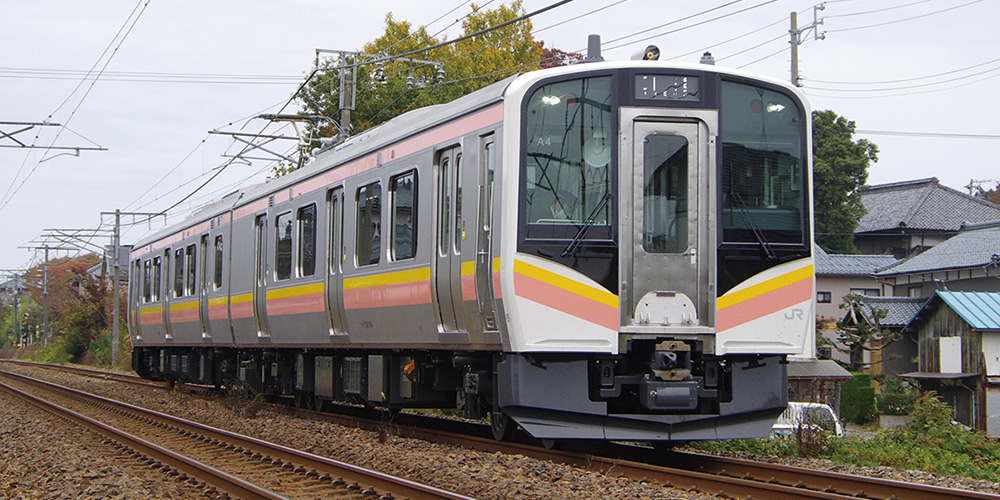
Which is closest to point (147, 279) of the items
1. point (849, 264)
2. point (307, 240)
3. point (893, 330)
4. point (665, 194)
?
point (307, 240)

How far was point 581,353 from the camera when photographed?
870cm

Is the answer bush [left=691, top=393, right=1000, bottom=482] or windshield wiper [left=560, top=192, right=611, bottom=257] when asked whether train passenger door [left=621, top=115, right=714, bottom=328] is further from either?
bush [left=691, top=393, right=1000, bottom=482]

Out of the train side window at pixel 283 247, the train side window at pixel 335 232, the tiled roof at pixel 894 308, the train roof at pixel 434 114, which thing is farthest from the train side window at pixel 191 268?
the tiled roof at pixel 894 308

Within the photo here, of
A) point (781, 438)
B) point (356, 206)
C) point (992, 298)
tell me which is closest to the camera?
point (781, 438)

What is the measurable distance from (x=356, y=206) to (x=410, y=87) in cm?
2311

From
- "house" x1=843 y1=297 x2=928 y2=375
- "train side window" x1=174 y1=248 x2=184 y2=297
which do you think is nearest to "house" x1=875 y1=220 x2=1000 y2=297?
"house" x1=843 y1=297 x2=928 y2=375

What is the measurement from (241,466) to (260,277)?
5.55 meters

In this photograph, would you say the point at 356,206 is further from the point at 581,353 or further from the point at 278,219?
the point at 581,353

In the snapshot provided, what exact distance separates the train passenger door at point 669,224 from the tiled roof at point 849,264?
3678cm

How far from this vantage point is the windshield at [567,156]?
8.59 meters

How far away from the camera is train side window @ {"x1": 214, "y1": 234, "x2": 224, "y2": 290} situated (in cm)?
1708

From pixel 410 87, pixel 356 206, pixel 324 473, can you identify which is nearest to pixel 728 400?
pixel 324 473

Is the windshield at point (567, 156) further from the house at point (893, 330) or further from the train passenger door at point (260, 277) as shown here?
the house at point (893, 330)

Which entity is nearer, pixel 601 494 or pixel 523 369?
pixel 601 494
